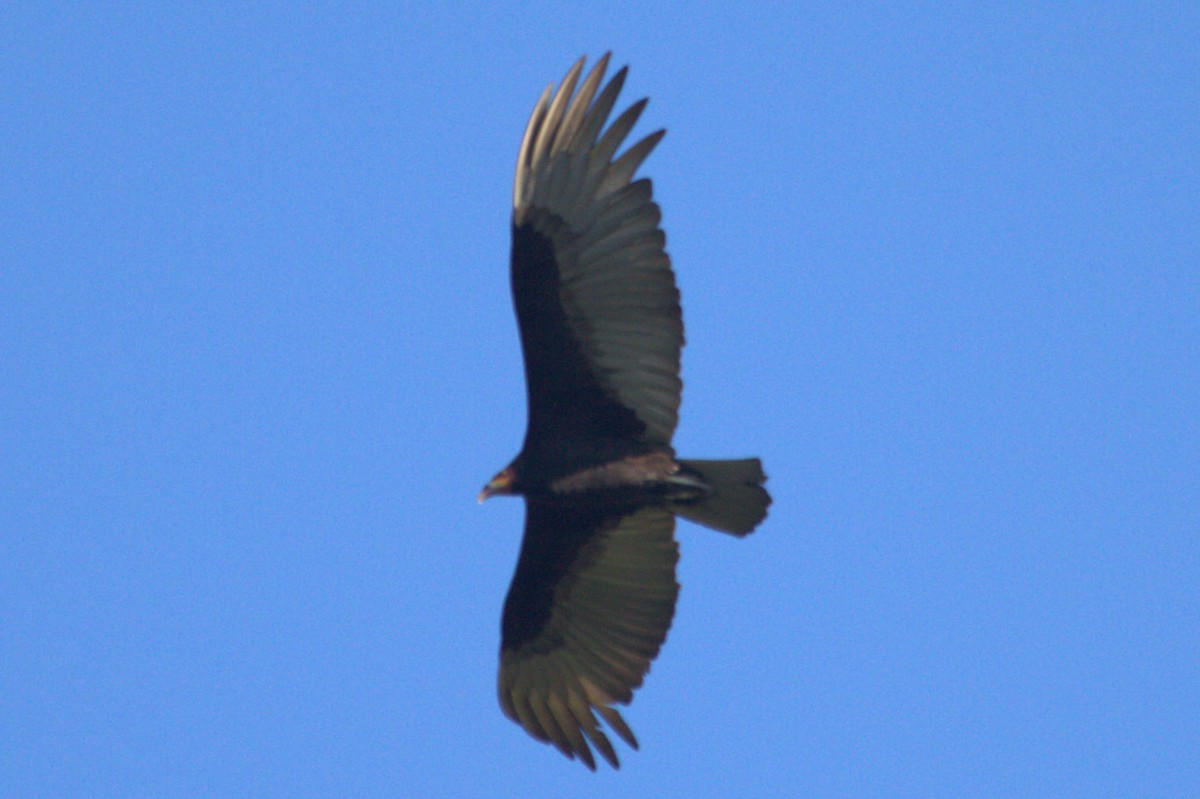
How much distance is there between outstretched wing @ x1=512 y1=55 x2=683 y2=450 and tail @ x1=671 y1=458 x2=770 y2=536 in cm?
64

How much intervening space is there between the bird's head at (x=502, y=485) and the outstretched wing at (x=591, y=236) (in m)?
0.91

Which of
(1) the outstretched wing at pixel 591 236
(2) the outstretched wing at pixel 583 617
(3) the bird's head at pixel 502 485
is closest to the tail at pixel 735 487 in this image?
(2) the outstretched wing at pixel 583 617

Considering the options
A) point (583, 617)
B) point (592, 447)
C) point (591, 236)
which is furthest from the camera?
point (583, 617)

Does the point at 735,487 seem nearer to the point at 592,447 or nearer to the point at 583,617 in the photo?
the point at 592,447

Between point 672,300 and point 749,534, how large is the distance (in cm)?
151

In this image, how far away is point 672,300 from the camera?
9016 mm

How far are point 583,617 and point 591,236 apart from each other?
2.58m

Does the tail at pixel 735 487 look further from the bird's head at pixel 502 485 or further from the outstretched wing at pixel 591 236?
the bird's head at pixel 502 485

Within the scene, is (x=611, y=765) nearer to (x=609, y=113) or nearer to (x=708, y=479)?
(x=708, y=479)

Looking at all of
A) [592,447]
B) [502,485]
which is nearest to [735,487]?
[592,447]

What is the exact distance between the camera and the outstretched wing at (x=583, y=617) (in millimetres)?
9703

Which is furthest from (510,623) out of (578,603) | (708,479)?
(708,479)

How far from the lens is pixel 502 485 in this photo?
9367 mm

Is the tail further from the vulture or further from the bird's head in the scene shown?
the bird's head
